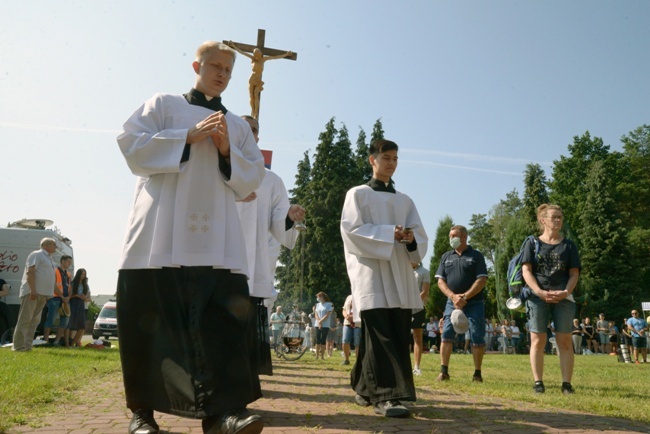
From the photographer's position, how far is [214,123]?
3764 mm

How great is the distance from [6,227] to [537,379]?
15634 mm

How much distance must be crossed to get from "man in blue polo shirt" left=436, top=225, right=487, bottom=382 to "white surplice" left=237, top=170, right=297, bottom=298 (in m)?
3.24

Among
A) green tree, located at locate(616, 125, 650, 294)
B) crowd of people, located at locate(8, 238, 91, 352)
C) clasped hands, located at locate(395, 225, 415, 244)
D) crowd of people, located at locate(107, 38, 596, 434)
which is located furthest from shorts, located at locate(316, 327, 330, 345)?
green tree, located at locate(616, 125, 650, 294)

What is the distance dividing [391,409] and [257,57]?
30.3 feet

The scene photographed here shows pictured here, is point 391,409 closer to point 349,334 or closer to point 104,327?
point 349,334

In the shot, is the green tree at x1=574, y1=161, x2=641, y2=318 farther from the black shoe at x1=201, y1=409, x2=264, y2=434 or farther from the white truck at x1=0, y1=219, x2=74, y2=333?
the black shoe at x1=201, y1=409, x2=264, y2=434

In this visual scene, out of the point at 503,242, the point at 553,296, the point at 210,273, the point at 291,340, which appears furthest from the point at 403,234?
the point at 503,242

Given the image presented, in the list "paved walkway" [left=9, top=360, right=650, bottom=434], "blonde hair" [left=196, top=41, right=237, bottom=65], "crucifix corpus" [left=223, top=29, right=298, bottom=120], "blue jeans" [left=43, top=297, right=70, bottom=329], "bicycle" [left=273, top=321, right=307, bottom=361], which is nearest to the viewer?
"blonde hair" [left=196, top=41, right=237, bottom=65]

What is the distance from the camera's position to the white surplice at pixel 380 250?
5504 mm

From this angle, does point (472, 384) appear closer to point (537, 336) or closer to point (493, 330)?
point (537, 336)

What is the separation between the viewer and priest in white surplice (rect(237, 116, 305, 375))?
563cm

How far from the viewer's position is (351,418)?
4.86 metres

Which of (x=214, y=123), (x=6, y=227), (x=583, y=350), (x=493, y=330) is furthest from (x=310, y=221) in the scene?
(x=214, y=123)

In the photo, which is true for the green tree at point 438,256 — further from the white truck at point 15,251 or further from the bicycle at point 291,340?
the white truck at point 15,251
